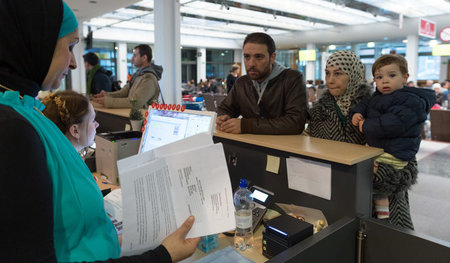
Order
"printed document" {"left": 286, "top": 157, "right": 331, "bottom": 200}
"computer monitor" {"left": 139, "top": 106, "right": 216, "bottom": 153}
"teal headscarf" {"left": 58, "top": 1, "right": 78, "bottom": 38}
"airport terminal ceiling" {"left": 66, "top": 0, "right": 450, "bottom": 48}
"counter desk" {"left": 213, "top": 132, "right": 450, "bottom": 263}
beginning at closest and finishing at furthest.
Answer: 1. "teal headscarf" {"left": 58, "top": 1, "right": 78, "bottom": 38}
2. "counter desk" {"left": 213, "top": 132, "right": 450, "bottom": 263}
3. "printed document" {"left": 286, "top": 157, "right": 331, "bottom": 200}
4. "computer monitor" {"left": 139, "top": 106, "right": 216, "bottom": 153}
5. "airport terminal ceiling" {"left": 66, "top": 0, "right": 450, "bottom": 48}

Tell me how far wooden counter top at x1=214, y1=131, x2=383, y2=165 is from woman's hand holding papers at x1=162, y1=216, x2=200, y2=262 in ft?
2.13

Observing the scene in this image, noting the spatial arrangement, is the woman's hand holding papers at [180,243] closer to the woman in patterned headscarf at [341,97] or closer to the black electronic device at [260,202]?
the black electronic device at [260,202]

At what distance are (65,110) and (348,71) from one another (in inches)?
55.7

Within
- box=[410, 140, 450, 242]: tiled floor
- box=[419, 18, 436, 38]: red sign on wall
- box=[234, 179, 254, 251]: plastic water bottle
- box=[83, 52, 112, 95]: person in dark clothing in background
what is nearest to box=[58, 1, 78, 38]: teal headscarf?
box=[234, 179, 254, 251]: plastic water bottle

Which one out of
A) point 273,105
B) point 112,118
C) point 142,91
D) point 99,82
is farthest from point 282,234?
point 99,82

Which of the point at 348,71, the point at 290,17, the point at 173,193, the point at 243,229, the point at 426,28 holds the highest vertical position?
the point at 290,17

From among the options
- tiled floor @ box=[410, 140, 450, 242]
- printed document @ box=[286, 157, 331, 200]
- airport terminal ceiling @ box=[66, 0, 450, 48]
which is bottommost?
tiled floor @ box=[410, 140, 450, 242]

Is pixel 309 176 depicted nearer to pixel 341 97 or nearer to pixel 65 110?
pixel 341 97

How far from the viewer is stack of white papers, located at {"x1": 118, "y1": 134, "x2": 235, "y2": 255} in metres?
0.72

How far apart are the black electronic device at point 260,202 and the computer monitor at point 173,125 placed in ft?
1.18

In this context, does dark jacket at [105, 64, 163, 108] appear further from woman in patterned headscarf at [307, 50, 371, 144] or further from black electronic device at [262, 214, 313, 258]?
black electronic device at [262, 214, 313, 258]

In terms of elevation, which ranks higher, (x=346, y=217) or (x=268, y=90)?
(x=268, y=90)

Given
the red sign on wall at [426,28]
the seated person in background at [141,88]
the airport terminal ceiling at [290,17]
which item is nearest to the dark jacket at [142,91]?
the seated person in background at [141,88]

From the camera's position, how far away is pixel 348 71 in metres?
1.69
